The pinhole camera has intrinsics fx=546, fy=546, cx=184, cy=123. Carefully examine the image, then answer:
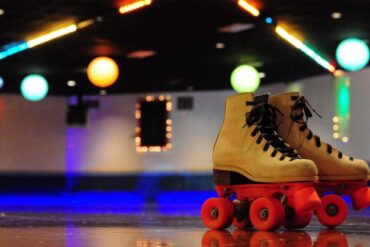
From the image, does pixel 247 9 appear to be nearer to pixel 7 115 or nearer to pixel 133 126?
pixel 133 126

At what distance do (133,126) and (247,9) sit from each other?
387 cm

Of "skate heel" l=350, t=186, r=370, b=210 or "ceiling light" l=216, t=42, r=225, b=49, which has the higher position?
"ceiling light" l=216, t=42, r=225, b=49

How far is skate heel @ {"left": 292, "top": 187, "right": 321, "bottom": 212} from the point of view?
1.35m

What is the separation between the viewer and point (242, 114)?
5.41ft

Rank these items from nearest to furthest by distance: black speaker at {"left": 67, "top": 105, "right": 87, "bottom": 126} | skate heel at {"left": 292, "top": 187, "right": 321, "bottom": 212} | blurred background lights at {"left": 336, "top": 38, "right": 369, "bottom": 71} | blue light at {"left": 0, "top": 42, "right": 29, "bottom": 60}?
skate heel at {"left": 292, "top": 187, "right": 321, "bottom": 212} → blurred background lights at {"left": 336, "top": 38, "right": 369, "bottom": 71} → blue light at {"left": 0, "top": 42, "right": 29, "bottom": 60} → black speaker at {"left": 67, "top": 105, "right": 87, "bottom": 126}

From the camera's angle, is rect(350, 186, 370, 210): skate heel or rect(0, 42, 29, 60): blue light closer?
rect(350, 186, 370, 210): skate heel

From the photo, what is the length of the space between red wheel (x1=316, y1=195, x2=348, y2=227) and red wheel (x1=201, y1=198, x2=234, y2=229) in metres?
0.29

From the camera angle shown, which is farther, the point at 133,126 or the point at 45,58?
the point at 133,126

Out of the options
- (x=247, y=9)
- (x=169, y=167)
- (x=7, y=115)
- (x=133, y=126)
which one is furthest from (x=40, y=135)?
(x=247, y=9)

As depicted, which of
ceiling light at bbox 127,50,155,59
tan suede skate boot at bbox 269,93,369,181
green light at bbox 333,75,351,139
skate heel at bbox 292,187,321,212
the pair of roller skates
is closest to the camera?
skate heel at bbox 292,187,321,212

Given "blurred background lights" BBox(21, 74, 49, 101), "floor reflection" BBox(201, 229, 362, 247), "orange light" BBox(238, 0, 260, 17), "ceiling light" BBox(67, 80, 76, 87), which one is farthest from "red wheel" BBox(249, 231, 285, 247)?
"ceiling light" BBox(67, 80, 76, 87)

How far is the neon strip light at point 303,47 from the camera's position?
579 cm

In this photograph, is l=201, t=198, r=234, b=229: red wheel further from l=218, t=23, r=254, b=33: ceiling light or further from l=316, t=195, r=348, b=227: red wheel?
l=218, t=23, r=254, b=33: ceiling light

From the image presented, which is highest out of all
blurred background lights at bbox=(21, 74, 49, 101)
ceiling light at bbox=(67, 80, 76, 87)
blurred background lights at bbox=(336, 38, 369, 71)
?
ceiling light at bbox=(67, 80, 76, 87)
